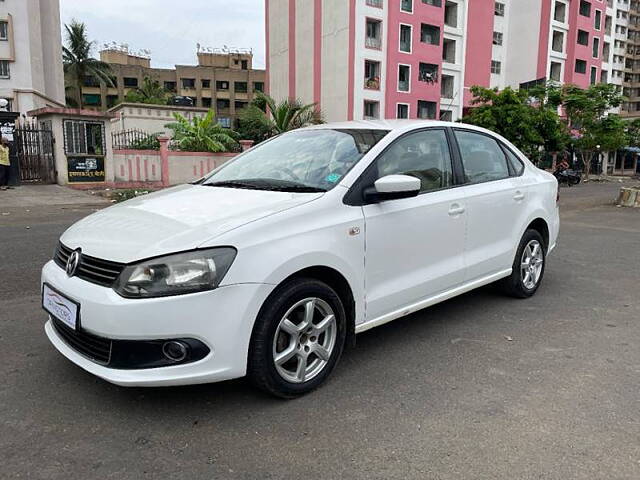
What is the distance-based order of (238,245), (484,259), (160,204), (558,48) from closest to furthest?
(238,245)
(160,204)
(484,259)
(558,48)

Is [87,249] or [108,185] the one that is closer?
[87,249]

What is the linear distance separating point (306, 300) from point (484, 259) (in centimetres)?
200

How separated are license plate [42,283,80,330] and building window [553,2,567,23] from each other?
50.7 meters

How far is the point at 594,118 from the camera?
96.7 ft

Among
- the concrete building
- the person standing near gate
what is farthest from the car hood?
the concrete building

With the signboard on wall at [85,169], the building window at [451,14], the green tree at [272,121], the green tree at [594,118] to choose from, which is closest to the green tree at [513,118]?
the green tree at [594,118]

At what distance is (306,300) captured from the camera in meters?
2.96

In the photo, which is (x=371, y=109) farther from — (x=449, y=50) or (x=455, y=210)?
(x=455, y=210)

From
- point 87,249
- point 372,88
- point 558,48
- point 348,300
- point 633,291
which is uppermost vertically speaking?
point 558,48

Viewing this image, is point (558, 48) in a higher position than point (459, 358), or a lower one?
higher

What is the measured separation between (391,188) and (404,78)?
34.9 meters

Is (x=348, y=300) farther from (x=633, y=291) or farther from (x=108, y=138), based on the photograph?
(x=108, y=138)

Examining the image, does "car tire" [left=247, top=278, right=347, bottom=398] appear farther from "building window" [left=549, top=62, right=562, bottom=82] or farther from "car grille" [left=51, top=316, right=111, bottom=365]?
"building window" [left=549, top=62, right=562, bottom=82]

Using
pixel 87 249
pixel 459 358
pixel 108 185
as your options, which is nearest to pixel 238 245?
pixel 87 249
